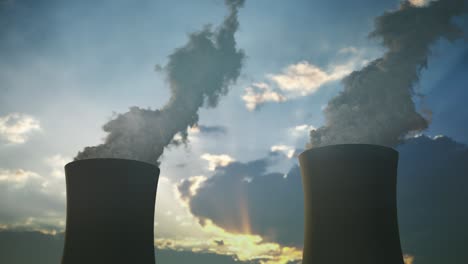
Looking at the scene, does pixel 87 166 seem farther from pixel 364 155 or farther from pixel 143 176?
pixel 364 155

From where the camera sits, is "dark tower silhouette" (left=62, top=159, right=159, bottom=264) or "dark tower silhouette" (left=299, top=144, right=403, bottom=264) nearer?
"dark tower silhouette" (left=299, top=144, right=403, bottom=264)

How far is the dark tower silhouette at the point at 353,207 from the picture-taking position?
6594 millimetres

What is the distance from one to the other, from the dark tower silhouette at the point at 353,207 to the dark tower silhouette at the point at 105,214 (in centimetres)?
316

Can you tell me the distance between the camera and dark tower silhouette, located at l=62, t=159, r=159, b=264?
7523mm

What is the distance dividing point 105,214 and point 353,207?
438 centimetres

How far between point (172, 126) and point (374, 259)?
785 centimetres

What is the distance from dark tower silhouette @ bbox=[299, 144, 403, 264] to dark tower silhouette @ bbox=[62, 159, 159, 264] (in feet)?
10.4

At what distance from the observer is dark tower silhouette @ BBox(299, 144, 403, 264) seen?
6594 millimetres

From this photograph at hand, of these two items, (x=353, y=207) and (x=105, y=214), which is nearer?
(x=353, y=207)

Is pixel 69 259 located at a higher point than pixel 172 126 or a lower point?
lower

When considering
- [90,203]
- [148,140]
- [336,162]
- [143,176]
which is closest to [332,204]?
[336,162]

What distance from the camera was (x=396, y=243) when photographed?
271 inches

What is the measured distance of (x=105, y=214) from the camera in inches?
A: 301

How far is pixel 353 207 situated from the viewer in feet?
22.2
